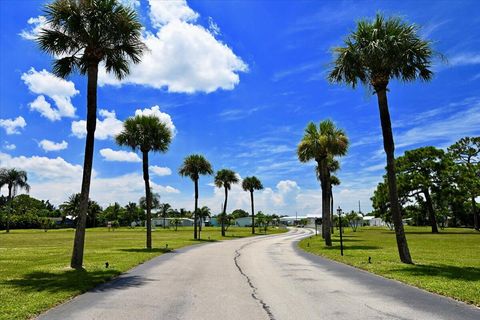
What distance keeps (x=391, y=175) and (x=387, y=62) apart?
5047mm

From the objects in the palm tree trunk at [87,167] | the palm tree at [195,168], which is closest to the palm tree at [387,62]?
the palm tree trunk at [87,167]

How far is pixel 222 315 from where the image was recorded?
8.38 metres

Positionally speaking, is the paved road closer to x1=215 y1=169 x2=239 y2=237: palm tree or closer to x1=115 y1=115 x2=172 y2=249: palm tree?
x1=115 y1=115 x2=172 y2=249: palm tree

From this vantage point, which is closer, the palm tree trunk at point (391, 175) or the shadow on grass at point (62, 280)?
the shadow on grass at point (62, 280)

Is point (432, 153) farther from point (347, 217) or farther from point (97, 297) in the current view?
point (97, 297)

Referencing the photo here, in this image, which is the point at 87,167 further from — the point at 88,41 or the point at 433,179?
the point at 433,179

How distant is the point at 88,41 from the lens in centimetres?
1780

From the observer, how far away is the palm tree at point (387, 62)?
18.0 meters

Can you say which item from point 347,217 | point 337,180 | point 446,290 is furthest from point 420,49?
point 347,217

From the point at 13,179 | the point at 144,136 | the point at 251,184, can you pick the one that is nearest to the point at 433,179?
the point at 251,184

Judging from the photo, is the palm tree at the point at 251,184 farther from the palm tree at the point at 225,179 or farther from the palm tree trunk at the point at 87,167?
the palm tree trunk at the point at 87,167

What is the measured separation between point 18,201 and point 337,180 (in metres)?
103

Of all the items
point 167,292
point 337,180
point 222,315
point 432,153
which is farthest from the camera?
point 337,180

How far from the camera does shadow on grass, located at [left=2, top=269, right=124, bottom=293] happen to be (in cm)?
1176
